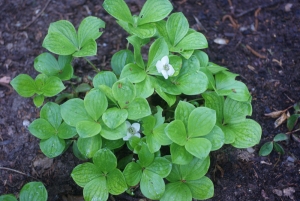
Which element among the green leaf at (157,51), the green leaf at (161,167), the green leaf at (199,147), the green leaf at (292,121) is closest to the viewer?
the green leaf at (199,147)

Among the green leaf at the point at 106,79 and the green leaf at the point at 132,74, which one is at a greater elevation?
the green leaf at the point at 132,74

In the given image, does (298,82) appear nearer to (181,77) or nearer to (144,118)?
(181,77)

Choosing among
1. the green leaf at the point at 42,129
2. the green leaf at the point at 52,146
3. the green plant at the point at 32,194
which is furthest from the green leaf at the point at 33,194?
the green leaf at the point at 42,129

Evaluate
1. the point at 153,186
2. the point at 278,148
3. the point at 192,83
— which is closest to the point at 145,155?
the point at 153,186

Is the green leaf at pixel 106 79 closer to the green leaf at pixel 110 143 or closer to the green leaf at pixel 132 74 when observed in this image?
the green leaf at pixel 132 74

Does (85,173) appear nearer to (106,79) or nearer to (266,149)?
(106,79)
